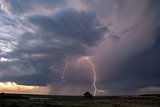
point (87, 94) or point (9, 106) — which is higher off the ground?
point (87, 94)

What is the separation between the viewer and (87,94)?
585 ft

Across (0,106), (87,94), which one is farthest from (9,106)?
(87,94)

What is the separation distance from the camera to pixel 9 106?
66875mm

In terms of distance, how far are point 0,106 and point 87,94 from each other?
115123 mm

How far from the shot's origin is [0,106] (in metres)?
66.6

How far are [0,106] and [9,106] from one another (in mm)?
2162

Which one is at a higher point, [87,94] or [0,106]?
[87,94]

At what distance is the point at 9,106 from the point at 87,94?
11444 centimetres

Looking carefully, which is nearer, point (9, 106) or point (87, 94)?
point (9, 106)

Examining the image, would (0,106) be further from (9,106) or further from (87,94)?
(87,94)

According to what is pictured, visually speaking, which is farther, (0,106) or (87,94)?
(87,94)
